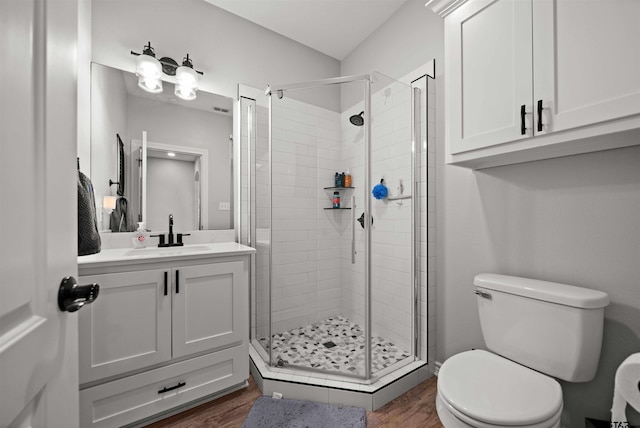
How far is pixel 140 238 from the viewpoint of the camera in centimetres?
187

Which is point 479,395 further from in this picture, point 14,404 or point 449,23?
point 449,23

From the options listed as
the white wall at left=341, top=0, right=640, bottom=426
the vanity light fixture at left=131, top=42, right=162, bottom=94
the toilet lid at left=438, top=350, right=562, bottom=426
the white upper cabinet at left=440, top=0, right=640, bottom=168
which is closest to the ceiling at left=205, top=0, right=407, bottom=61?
the white wall at left=341, top=0, right=640, bottom=426

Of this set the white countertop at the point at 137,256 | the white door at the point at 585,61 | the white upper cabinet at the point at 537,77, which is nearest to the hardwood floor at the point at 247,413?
the white countertop at the point at 137,256

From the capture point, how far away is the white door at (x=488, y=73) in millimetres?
1222

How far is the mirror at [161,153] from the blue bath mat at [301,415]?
132 centimetres

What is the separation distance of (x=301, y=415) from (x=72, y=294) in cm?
142

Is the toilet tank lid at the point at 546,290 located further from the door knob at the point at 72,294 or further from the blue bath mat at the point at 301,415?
the door knob at the point at 72,294

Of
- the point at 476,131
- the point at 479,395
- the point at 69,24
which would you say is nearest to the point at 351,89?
the point at 476,131

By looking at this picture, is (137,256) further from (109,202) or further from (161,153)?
(161,153)

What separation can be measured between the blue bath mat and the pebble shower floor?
0.80ft

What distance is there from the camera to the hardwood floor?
5.00 feet

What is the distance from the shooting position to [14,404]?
1.34 ft

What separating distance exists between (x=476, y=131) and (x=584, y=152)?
475mm

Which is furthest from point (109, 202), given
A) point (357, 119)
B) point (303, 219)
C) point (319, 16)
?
point (319, 16)
